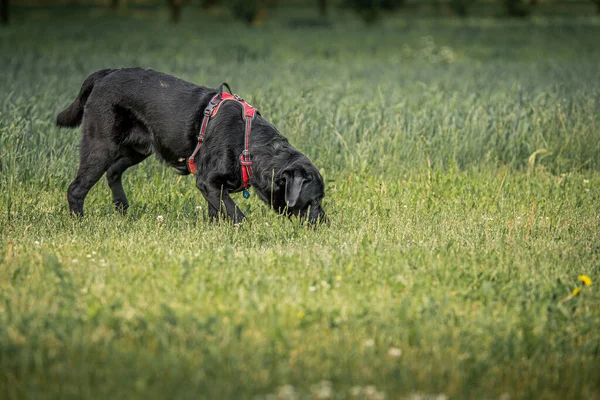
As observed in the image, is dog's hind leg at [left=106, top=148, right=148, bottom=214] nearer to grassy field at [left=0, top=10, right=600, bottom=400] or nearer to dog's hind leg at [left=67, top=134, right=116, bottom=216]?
grassy field at [left=0, top=10, right=600, bottom=400]

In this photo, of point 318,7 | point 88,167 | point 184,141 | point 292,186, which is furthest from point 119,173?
point 318,7

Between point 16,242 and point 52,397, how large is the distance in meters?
2.49

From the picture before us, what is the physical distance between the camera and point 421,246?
5230mm

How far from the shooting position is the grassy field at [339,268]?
10.5ft

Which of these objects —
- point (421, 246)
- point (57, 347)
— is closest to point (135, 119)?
point (421, 246)

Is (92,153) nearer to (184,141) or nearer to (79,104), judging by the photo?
(79,104)

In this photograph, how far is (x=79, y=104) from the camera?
6.37 metres

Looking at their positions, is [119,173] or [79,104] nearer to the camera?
[79,104]

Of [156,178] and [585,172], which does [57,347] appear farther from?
[585,172]

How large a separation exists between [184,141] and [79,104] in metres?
1.17

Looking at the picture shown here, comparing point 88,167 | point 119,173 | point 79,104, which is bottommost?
point 119,173

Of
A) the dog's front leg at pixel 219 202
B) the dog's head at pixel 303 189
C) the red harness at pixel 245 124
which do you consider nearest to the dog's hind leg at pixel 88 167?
the red harness at pixel 245 124

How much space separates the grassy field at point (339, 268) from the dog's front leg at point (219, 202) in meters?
0.14

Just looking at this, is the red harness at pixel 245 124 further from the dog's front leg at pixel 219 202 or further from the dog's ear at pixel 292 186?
the dog's ear at pixel 292 186
